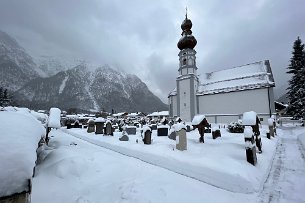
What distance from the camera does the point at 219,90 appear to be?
35.4 meters

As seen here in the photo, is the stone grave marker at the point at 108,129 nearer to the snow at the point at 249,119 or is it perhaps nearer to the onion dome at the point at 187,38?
the snow at the point at 249,119

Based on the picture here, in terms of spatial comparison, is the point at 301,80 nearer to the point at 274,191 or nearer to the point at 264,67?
the point at 264,67

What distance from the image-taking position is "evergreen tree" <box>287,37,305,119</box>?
2726 cm

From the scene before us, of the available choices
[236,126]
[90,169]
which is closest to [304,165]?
[90,169]

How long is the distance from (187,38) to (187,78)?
26.7 feet

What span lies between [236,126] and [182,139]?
1016 centimetres

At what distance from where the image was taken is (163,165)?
25.2ft

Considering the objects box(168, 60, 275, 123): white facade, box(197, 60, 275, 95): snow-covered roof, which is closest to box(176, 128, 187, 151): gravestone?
box(168, 60, 275, 123): white facade

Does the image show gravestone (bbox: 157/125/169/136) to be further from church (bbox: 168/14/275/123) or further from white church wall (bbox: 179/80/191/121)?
white church wall (bbox: 179/80/191/121)

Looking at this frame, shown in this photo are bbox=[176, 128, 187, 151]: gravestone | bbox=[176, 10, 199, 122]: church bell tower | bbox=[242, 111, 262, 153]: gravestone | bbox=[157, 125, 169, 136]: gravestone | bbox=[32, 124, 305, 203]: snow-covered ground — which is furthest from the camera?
bbox=[176, 10, 199, 122]: church bell tower

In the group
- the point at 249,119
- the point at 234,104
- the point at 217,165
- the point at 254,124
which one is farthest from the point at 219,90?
the point at 217,165

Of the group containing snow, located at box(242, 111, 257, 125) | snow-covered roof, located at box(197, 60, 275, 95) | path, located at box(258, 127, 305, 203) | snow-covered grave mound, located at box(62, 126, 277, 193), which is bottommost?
path, located at box(258, 127, 305, 203)

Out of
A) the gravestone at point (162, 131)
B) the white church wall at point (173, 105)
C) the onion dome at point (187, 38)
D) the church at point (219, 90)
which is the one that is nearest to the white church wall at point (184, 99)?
the church at point (219, 90)

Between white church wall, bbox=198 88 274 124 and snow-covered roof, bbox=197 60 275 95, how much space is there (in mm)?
940
